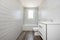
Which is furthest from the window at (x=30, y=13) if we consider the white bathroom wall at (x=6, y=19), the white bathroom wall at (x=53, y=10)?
the white bathroom wall at (x=6, y=19)

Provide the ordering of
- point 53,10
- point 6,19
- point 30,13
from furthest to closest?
1. point 30,13
2. point 53,10
3. point 6,19

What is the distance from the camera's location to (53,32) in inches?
87.1

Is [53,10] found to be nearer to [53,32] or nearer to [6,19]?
[53,32]

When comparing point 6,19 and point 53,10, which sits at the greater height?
point 53,10

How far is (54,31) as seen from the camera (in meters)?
2.21

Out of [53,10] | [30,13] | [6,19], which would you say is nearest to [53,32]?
[53,10]

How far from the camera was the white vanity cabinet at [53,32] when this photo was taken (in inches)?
86.7

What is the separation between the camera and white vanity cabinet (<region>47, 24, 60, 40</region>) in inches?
86.7

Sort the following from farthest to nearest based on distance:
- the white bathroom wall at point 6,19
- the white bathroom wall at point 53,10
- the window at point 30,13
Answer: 1. the window at point 30,13
2. the white bathroom wall at point 53,10
3. the white bathroom wall at point 6,19

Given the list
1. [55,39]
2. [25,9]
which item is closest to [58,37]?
[55,39]

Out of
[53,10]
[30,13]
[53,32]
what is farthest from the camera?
[30,13]

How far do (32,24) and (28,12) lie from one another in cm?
137

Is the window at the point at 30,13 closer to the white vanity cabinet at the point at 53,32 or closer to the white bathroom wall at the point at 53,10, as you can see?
the white bathroom wall at the point at 53,10

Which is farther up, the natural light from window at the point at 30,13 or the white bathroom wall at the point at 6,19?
the natural light from window at the point at 30,13
